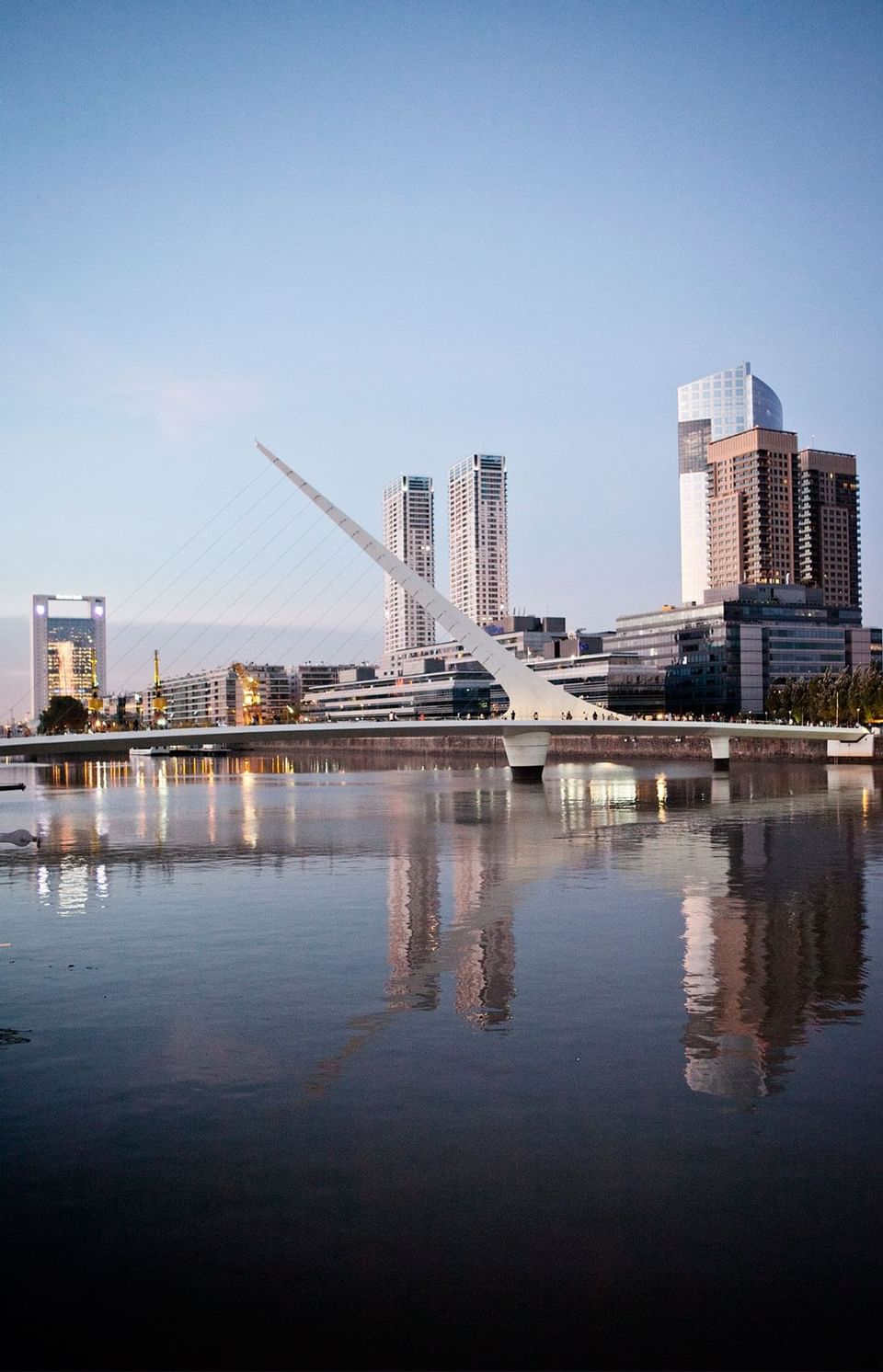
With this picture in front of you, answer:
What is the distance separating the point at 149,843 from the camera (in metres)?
31.3

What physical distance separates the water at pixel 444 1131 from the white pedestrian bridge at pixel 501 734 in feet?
87.5

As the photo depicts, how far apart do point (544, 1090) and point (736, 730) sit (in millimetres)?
55088

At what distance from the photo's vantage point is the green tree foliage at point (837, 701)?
3329 inches

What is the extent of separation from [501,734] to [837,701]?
36842mm

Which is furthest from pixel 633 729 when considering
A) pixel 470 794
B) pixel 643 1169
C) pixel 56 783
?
pixel 643 1169

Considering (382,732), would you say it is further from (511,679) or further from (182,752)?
(182,752)

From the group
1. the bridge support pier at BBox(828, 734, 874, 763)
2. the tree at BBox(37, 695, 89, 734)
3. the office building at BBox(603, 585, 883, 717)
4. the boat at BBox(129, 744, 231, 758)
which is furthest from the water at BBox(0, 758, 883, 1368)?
the tree at BBox(37, 695, 89, 734)

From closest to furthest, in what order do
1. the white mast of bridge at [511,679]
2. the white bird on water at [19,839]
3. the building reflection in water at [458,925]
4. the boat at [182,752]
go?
the building reflection in water at [458,925], the white bird on water at [19,839], the white mast of bridge at [511,679], the boat at [182,752]

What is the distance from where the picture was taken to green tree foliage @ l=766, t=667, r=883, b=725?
84.6m

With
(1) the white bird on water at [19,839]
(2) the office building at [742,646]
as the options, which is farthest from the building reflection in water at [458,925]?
(2) the office building at [742,646]

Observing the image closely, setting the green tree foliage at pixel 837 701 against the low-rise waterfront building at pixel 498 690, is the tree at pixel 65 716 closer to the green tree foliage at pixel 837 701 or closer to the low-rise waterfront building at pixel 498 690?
the low-rise waterfront building at pixel 498 690

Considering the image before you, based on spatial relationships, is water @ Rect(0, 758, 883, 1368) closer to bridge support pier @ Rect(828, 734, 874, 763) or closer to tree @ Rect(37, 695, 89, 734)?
bridge support pier @ Rect(828, 734, 874, 763)

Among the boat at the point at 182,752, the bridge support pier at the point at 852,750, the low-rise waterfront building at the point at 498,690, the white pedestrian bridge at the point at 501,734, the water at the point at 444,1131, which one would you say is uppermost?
the low-rise waterfront building at the point at 498,690

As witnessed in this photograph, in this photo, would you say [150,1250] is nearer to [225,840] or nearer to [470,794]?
[225,840]
